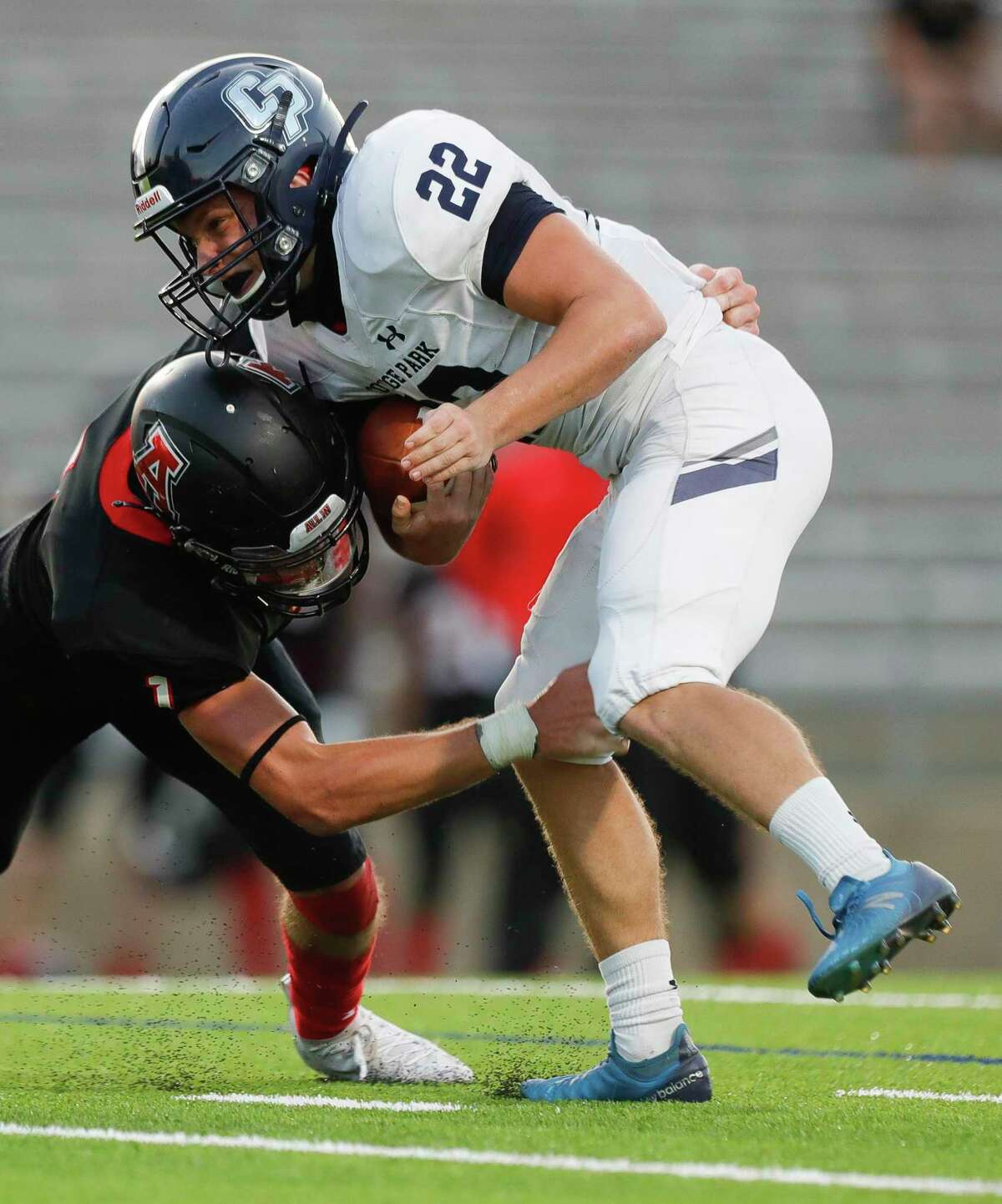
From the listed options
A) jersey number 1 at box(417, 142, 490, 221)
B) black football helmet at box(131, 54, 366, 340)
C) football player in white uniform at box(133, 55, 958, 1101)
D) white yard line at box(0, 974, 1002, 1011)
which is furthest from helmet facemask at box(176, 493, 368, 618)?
white yard line at box(0, 974, 1002, 1011)

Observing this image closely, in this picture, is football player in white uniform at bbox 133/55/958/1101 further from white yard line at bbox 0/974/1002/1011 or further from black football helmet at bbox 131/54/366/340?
white yard line at bbox 0/974/1002/1011

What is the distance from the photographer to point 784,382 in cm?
327

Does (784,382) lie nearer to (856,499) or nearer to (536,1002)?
(536,1002)

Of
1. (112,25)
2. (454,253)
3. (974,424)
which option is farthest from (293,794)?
(112,25)

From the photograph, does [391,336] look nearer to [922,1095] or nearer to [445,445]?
[445,445]

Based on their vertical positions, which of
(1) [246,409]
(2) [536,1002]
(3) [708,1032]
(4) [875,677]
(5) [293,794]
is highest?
(1) [246,409]

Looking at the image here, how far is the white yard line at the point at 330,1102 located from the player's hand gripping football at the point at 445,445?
1.16m

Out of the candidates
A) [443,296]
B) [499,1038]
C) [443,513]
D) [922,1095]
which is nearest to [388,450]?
[443,513]

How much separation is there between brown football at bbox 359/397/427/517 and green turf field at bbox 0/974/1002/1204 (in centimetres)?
109

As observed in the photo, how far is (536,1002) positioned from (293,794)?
2.22m

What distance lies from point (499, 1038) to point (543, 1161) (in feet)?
6.35

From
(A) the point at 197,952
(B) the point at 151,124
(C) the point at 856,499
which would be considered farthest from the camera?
(C) the point at 856,499

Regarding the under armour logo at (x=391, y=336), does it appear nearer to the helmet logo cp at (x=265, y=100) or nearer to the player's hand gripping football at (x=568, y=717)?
the helmet logo cp at (x=265, y=100)

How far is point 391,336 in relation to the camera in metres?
3.14
